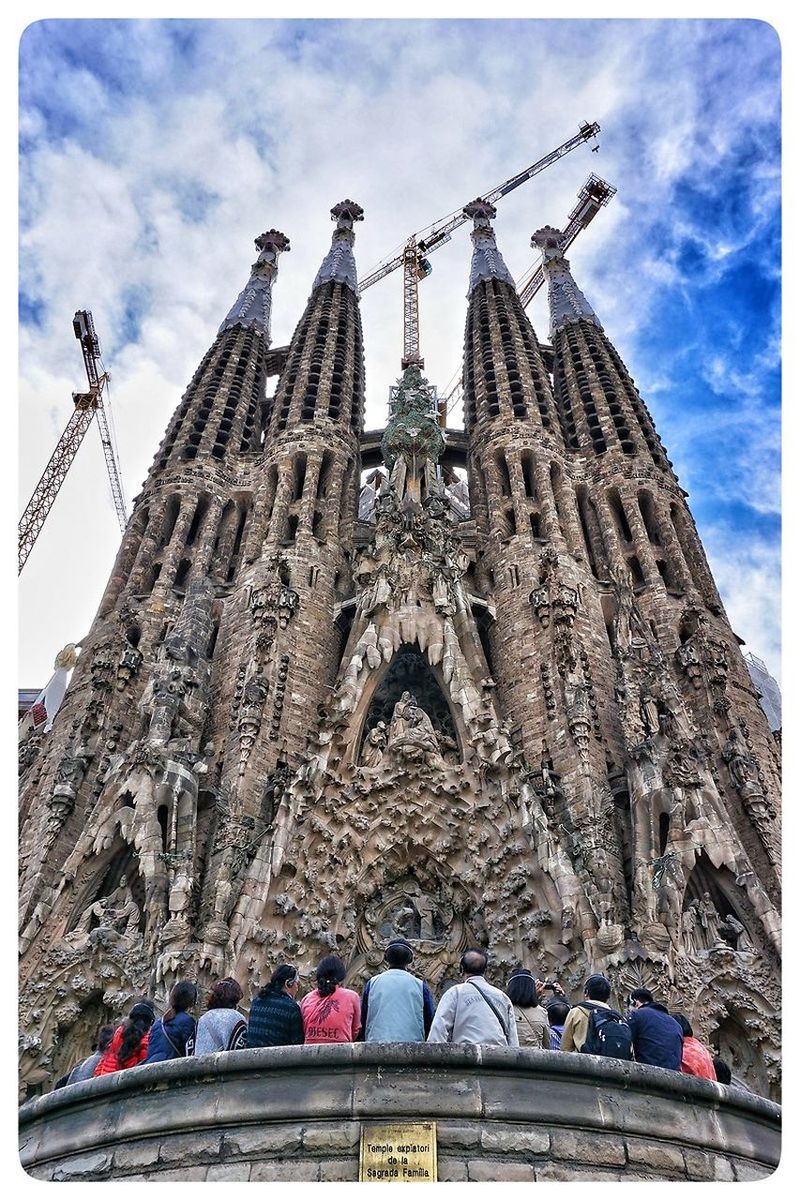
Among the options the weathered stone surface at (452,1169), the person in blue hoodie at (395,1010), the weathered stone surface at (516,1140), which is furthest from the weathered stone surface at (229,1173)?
the weathered stone surface at (516,1140)

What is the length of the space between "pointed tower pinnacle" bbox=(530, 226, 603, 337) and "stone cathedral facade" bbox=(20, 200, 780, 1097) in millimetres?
5932

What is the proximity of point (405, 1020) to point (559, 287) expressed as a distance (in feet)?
101

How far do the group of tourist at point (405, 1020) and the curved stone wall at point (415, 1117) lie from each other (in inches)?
5.5

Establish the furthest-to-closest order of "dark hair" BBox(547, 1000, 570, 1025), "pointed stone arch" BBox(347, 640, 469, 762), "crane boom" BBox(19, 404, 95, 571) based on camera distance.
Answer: "crane boom" BBox(19, 404, 95, 571)
"pointed stone arch" BBox(347, 640, 469, 762)
"dark hair" BBox(547, 1000, 570, 1025)

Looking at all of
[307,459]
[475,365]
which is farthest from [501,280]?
[307,459]

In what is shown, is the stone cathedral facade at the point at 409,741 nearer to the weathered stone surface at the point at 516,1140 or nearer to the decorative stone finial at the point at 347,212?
the weathered stone surface at the point at 516,1140

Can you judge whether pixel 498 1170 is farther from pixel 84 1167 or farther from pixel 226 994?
pixel 84 1167

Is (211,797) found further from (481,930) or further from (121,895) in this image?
(481,930)

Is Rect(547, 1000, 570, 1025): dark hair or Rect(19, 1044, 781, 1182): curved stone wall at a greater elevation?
Rect(547, 1000, 570, 1025): dark hair

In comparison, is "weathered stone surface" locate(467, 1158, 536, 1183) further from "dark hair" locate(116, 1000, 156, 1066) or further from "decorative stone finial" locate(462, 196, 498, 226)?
"decorative stone finial" locate(462, 196, 498, 226)

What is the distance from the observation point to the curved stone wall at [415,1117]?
244 inches

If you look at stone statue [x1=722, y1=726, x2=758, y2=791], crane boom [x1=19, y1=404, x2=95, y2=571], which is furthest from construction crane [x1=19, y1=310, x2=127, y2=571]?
stone statue [x1=722, y1=726, x2=758, y2=791]

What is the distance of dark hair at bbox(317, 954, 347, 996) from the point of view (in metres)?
6.05

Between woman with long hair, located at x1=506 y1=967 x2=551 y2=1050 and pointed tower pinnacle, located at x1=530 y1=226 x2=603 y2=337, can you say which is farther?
pointed tower pinnacle, located at x1=530 y1=226 x2=603 y2=337
